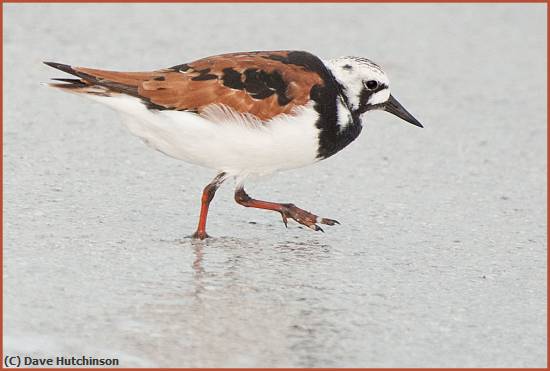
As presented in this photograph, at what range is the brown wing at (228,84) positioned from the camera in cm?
472

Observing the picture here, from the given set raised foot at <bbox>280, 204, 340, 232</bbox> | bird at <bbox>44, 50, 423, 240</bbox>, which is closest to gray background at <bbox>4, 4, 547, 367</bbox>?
raised foot at <bbox>280, 204, 340, 232</bbox>

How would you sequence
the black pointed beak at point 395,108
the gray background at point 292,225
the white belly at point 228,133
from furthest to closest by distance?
the black pointed beak at point 395,108, the white belly at point 228,133, the gray background at point 292,225

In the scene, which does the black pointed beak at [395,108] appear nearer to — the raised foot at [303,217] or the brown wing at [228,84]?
the brown wing at [228,84]

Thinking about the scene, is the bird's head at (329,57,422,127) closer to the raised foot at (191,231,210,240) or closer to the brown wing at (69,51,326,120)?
the brown wing at (69,51,326,120)

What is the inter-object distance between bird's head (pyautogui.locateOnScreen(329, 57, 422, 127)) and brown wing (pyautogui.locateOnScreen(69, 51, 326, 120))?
0.19m

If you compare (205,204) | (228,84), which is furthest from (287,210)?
(228,84)

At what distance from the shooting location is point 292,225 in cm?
523

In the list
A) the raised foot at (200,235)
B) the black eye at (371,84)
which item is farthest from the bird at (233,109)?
the black eye at (371,84)

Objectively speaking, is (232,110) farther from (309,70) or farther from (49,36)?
(49,36)

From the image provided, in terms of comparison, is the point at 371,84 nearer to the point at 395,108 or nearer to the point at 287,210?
the point at 395,108

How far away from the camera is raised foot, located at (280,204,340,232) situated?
498 cm

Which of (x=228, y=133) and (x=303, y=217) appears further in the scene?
(x=303, y=217)

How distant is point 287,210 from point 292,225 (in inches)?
8.5

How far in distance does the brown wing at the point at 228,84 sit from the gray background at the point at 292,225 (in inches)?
24.0
